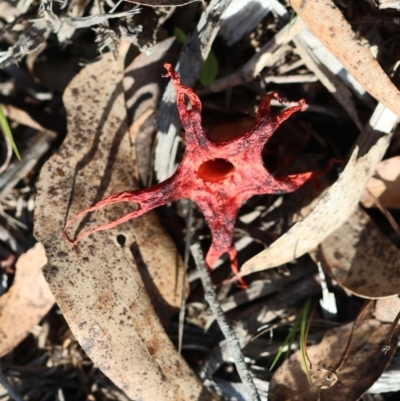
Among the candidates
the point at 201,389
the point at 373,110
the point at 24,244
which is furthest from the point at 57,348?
the point at 373,110

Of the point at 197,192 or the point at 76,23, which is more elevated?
the point at 76,23

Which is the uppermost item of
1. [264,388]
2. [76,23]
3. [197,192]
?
[76,23]

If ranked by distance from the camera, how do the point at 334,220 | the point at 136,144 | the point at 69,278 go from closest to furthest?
1. the point at 69,278
2. the point at 334,220
3. the point at 136,144

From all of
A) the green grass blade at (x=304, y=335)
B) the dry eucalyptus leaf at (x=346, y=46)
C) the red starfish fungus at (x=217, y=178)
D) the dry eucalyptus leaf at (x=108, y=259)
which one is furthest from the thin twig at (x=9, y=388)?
the dry eucalyptus leaf at (x=346, y=46)

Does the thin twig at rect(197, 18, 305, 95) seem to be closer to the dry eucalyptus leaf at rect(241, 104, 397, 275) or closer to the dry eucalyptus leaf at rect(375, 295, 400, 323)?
the dry eucalyptus leaf at rect(241, 104, 397, 275)

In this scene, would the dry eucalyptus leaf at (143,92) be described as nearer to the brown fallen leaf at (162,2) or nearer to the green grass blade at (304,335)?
the brown fallen leaf at (162,2)

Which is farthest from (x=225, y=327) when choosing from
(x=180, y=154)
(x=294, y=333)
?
(x=180, y=154)

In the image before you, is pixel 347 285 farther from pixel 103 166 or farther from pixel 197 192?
pixel 103 166
